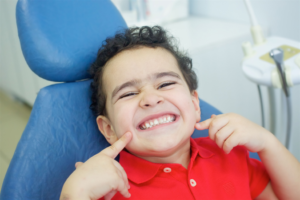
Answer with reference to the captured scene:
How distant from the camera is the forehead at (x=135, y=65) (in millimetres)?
881

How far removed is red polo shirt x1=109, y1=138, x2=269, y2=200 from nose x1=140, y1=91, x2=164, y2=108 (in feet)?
0.58

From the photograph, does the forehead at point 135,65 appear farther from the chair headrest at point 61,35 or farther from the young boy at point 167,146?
the chair headrest at point 61,35

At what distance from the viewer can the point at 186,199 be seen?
772 mm

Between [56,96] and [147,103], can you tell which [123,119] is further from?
[56,96]

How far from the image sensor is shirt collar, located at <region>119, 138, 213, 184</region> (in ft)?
2.69

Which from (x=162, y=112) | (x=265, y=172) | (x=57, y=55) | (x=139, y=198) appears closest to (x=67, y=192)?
(x=139, y=198)

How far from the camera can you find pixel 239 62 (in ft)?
5.87

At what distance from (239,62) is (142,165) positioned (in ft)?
3.83

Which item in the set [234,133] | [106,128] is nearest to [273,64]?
[234,133]

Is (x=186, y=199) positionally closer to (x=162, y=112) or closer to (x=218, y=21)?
(x=162, y=112)

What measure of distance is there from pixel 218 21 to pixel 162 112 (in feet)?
4.62

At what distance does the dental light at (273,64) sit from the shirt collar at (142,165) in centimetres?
35

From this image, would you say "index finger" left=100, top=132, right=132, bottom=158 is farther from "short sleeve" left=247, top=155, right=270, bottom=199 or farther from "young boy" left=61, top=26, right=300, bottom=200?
"short sleeve" left=247, top=155, right=270, bottom=199

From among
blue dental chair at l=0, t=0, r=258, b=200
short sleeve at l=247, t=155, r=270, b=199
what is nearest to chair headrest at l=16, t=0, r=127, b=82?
blue dental chair at l=0, t=0, r=258, b=200
